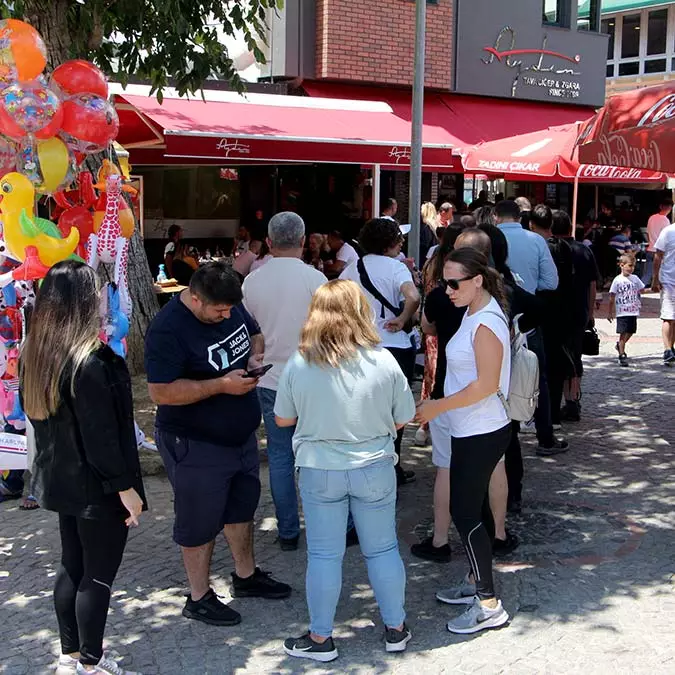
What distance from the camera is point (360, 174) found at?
15336 millimetres

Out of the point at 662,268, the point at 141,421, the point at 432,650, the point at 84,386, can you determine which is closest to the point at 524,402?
the point at 432,650

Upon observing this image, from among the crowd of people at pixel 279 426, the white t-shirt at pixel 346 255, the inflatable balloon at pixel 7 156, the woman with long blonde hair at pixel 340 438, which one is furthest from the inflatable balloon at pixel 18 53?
the white t-shirt at pixel 346 255

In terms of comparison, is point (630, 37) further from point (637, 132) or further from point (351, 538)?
point (351, 538)

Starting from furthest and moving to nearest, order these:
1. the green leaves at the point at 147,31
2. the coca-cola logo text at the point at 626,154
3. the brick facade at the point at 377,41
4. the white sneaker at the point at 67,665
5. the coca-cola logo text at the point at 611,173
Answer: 1. the brick facade at the point at 377,41
2. the coca-cola logo text at the point at 611,173
3. the green leaves at the point at 147,31
4. the coca-cola logo text at the point at 626,154
5. the white sneaker at the point at 67,665

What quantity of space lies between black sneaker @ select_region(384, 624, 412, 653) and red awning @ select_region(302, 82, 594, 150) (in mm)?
10703

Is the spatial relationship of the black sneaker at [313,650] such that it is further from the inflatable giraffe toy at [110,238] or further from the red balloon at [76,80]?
the red balloon at [76,80]

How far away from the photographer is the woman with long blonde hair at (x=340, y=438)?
12.0 ft

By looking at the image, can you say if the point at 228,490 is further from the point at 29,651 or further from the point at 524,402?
the point at 524,402

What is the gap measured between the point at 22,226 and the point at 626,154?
3969 millimetres

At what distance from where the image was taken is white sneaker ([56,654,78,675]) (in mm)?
3633

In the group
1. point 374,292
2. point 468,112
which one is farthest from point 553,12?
point 374,292

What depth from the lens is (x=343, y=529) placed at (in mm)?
3805

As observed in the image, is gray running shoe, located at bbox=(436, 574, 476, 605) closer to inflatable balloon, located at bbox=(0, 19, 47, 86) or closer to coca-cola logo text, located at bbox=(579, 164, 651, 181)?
inflatable balloon, located at bbox=(0, 19, 47, 86)

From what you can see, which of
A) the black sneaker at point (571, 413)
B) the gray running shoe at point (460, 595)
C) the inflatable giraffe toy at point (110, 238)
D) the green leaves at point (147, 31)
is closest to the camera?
the gray running shoe at point (460, 595)
